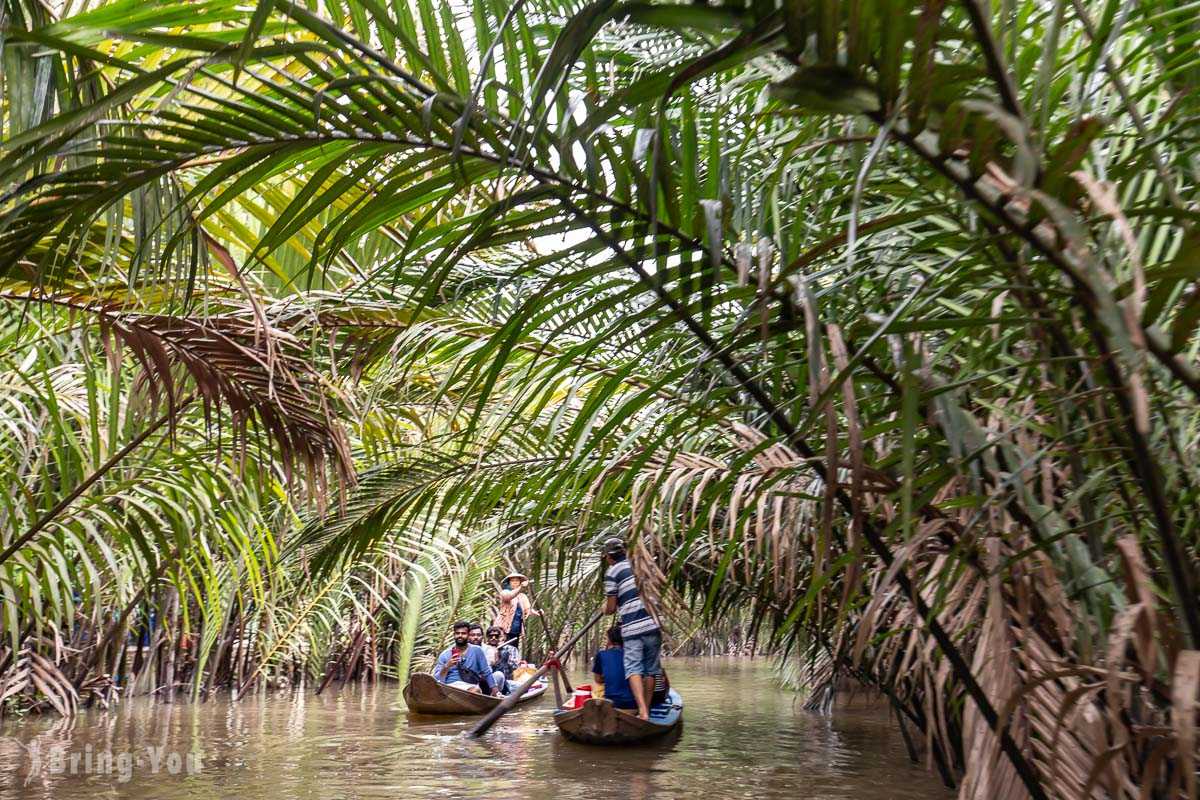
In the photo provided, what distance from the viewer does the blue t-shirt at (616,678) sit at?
36.3ft

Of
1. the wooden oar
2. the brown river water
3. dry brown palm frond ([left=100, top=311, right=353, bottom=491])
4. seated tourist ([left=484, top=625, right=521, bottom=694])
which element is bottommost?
the brown river water

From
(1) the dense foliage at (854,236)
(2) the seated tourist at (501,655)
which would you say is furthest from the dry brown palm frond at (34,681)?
(1) the dense foliage at (854,236)

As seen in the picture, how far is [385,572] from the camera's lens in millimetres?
17953

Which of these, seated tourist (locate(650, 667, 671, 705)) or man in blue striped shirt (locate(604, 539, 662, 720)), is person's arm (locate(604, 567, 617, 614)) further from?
seated tourist (locate(650, 667, 671, 705))

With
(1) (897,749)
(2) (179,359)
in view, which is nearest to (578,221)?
(2) (179,359)

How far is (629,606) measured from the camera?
1048 cm

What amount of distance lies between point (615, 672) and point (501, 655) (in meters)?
5.10

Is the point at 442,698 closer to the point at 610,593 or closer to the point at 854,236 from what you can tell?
the point at 610,593

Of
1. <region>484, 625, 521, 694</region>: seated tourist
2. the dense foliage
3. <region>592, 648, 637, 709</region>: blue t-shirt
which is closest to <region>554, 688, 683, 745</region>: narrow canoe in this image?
<region>592, 648, 637, 709</region>: blue t-shirt

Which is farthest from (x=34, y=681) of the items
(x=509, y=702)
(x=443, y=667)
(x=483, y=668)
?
(x=483, y=668)

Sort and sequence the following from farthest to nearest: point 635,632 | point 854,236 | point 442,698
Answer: point 442,698 < point 635,632 < point 854,236

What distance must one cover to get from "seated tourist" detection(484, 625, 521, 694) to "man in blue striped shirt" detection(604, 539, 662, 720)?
4.73 metres

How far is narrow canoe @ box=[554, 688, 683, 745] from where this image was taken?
33.3ft

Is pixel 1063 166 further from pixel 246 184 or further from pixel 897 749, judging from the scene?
pixel 897 749
